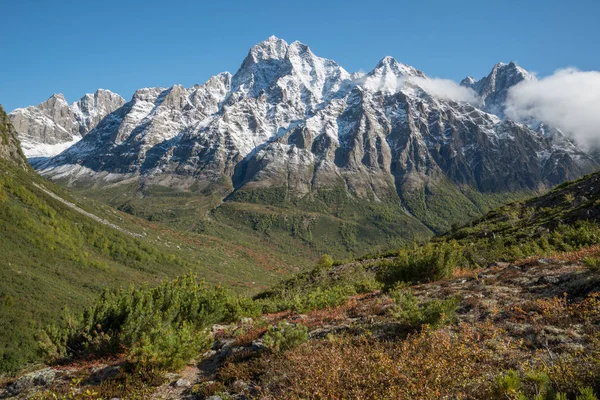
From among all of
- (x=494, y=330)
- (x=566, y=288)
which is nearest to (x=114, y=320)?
(x=494, y=330)

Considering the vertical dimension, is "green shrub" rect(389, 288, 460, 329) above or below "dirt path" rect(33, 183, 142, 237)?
above

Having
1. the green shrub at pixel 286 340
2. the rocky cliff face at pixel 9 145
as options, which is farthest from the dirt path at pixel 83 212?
the green shrub at pixel 286 340

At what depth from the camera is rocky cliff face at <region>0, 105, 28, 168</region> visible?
135m

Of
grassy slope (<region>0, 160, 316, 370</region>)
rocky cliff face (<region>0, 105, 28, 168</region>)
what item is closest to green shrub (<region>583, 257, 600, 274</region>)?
grassy slope (<region>0, 160, 316, 370</region>)

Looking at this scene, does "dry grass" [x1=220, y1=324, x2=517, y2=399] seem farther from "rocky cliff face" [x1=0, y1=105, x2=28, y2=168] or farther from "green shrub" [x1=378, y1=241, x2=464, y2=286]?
"rocky cliff face" [x1=0, y1=105, x2=28, y2=168]

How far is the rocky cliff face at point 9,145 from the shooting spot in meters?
135

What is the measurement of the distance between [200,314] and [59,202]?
12829 centimetres

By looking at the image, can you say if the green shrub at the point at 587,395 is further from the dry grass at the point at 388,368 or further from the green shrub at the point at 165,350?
the green shrub at the point at 165,350

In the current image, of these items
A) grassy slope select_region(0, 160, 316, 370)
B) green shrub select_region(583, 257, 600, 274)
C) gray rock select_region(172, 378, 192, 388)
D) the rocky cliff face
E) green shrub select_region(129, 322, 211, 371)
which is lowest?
grassy slope select_region(0, 160, 316, 370)

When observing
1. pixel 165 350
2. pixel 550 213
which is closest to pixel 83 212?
pixel 165 350

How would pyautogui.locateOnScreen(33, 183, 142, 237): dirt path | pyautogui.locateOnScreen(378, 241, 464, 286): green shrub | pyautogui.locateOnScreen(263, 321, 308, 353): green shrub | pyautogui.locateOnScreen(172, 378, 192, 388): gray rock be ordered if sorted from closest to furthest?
1. pyautogui.locateOnScreen(172, 378, 192, 388): gray rock
2. pyautogui.locateOnScreen(263, 321, 308, 353): green shrub
3. pyautogui.locateOnScreen(378, 241, 464, 286): green shrub
4. pyautogui.locateOnScreen(33, 183, 142, 237): dirt path

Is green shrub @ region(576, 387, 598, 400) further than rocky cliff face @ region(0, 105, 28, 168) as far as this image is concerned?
No

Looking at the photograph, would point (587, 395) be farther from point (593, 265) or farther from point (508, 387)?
point (593, 265)

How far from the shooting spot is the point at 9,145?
14138 cm
